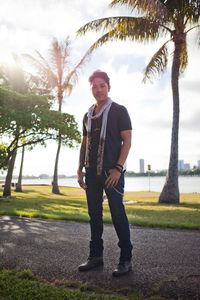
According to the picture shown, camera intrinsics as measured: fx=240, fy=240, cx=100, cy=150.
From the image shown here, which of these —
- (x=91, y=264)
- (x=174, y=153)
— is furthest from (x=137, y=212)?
(x=91, y=264)

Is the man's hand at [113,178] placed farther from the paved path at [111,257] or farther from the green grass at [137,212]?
the green grass at [137,212]

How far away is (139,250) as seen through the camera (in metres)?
3.39

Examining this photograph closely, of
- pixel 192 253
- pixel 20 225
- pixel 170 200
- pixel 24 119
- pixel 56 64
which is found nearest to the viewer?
pixel 192 253

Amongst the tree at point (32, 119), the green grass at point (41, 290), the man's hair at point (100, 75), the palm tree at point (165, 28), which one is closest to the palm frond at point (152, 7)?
the palm tree at point (165, 28)

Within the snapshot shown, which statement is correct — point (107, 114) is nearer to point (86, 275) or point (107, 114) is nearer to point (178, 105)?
point (86, 275)

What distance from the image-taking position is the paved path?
233 centimetres

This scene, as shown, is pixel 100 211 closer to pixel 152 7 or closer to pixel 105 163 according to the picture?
pixel 105 163

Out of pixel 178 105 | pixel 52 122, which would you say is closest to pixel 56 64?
pixel 52 122

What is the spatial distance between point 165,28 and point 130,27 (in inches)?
76.4

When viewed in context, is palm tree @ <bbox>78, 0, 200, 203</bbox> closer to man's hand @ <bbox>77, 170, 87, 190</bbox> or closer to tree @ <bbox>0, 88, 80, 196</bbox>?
tree @ <bbox>0, 88, 80, 196</bbox>

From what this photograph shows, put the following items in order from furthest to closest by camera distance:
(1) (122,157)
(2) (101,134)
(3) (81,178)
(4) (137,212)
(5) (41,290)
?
(4) (137,212), (3) (81,178), (2) (101,134), (1) (122,157), (5) (41,290)

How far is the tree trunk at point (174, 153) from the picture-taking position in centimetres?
1251

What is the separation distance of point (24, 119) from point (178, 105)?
8000 millimetres

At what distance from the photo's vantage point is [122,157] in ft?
8.79
